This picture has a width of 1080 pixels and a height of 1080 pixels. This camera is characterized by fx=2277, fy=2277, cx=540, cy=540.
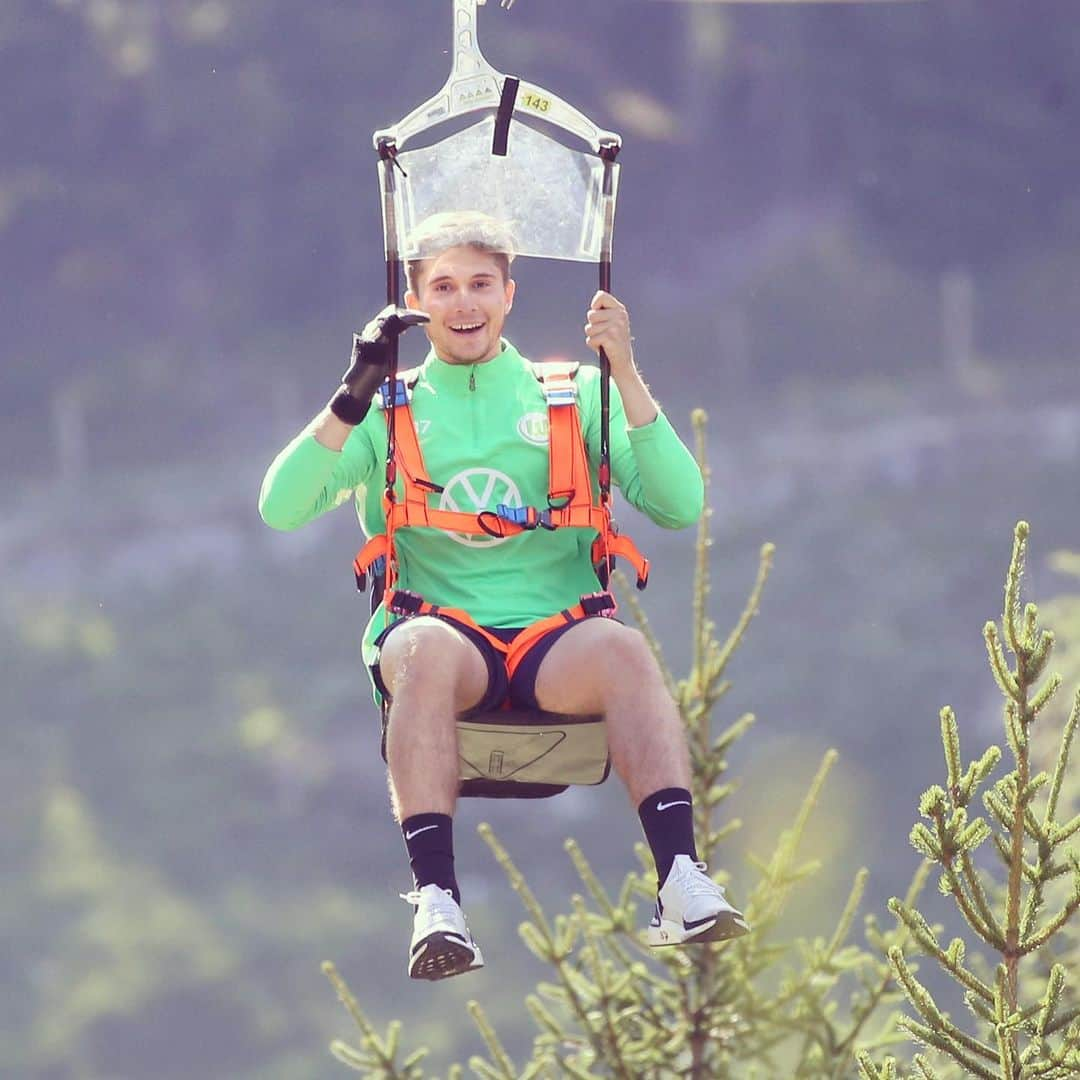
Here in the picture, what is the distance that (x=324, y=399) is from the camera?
37469 mm

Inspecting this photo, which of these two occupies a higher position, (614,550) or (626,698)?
(614,550)

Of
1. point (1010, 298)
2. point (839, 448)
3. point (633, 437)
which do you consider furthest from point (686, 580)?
point (633, 437)

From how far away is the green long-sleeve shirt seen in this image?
4668 millimetres

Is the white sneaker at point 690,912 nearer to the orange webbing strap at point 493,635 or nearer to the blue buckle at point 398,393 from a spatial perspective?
the orange webbing strap at point 493,635

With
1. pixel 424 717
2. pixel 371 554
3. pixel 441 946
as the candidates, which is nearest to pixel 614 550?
pixel 371 554

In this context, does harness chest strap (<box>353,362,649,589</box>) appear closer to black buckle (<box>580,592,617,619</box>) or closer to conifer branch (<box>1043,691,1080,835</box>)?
black buckle (<box>580,592,617,619</box>)

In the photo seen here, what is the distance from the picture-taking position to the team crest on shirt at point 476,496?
479 cm

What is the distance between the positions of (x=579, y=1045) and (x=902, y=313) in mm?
32255

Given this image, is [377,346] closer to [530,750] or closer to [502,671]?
[502,671]

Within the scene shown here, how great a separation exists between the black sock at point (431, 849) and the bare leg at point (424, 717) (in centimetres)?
2

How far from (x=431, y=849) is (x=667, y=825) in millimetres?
454

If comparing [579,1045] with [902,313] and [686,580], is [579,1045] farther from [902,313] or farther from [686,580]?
[902,313]

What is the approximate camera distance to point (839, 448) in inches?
1542

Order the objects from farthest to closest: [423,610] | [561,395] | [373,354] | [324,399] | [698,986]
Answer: [324,399] < [698,986] < [561,395] < [423,610] < [373,354]
